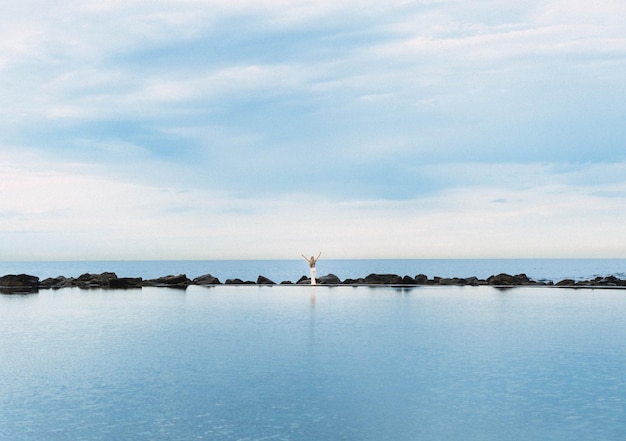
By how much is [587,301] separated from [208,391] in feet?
127

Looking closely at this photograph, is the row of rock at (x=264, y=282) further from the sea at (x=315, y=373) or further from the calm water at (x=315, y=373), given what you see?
the calm water at (x=315, y=373)

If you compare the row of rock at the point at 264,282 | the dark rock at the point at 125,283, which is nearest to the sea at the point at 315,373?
the row of rock at the point at 264,282

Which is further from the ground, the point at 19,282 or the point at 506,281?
the point at 506,281

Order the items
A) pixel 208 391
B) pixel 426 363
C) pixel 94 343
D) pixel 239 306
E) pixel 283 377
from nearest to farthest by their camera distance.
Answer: pixel 208 391, pixel 283 377, pixel 426 363, pixel 94 343, pixel 239 306

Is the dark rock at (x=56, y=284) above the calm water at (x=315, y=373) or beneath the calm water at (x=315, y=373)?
A: above

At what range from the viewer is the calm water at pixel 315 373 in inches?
669

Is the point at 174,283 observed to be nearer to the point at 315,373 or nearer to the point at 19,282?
the point at 19,282

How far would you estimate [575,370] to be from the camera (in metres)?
24.2

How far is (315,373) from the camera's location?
2342 cm

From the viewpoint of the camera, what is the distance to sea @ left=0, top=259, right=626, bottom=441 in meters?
17.0

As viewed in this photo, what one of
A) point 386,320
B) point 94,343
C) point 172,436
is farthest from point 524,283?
point 172,436

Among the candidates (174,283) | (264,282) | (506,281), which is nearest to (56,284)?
(174,283)

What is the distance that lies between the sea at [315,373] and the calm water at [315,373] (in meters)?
0.08

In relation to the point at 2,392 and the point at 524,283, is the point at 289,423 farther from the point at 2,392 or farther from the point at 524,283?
the point at 524,283
